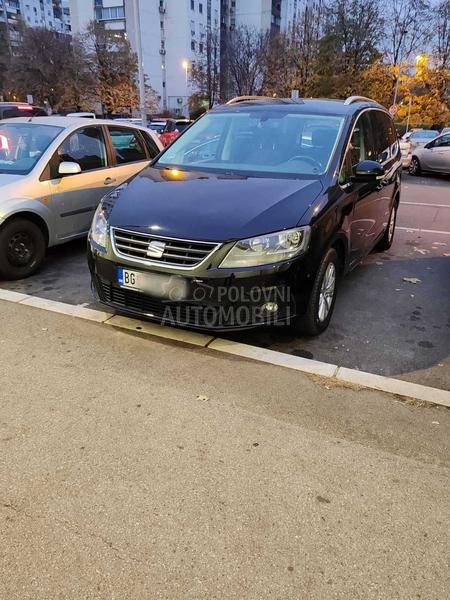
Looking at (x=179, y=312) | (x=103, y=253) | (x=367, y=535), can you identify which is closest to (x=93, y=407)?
(x=179, y=312)

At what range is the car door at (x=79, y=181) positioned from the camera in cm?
581

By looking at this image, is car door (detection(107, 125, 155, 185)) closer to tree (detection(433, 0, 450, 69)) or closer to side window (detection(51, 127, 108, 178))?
side window (detection(51, 127, 108, 178))

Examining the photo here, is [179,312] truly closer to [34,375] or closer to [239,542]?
[34,375]

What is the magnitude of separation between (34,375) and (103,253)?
1.05 m

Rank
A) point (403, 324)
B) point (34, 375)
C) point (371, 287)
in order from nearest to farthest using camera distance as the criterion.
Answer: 1. point (34, 375)
2. point (403, 324)
3. point (371, 287)

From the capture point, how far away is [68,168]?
5684mm

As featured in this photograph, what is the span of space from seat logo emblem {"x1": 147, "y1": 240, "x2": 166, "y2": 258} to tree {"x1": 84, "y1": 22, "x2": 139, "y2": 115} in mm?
43777

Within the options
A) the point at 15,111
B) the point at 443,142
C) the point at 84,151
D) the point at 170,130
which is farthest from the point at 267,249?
the point at 170,130

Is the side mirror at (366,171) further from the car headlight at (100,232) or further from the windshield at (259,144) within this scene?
the car headlight at (100,232)

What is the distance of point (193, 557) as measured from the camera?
2.11 m

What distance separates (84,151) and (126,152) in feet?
2.83

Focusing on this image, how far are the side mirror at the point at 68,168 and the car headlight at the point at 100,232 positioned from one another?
69.4 inches

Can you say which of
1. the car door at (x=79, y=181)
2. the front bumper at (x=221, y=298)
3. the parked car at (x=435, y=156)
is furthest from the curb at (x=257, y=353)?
the parked car at (x=435, y=156)

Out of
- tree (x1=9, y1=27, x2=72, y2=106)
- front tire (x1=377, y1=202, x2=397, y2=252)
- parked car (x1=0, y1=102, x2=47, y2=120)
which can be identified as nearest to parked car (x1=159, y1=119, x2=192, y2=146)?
parked car (x1=0, y1=102, x2=47, y2=120)
